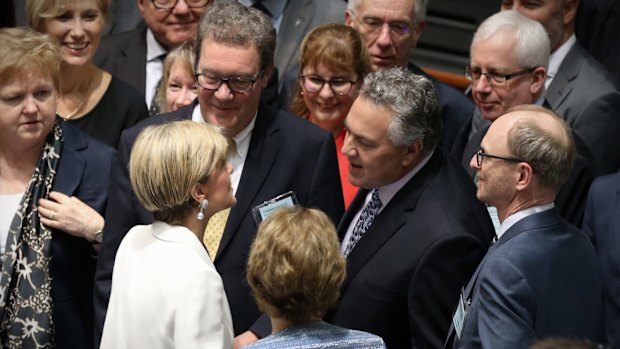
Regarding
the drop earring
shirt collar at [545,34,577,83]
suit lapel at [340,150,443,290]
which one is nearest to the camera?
the drop earring

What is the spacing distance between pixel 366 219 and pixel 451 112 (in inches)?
54.9

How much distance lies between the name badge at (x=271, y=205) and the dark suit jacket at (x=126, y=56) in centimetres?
149

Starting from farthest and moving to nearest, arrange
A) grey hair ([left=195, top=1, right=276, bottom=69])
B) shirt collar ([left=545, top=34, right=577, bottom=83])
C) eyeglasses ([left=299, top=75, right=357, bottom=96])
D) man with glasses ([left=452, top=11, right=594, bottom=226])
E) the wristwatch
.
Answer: shirt collar ([left=545, top=34, right=577, bottom=83])
eyeglasses ([left=299, top=75, right=357, bottom=96])
man with glasses ([left=452, top=11, right=594, bottom=226])
the wristwatch
grey hair ([left=195, top=1, right=276, bottom=69])

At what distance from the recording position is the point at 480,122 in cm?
532

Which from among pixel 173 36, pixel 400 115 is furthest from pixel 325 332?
pixel 173 36

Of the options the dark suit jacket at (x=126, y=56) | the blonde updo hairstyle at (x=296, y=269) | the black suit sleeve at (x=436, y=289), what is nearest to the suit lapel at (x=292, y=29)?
the dark suit jacket at (x=126, y=56)

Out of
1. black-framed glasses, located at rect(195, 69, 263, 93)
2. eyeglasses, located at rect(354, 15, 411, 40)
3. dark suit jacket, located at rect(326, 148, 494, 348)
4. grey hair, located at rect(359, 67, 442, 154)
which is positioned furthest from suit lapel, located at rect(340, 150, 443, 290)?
eyeglasses, located at rect(354, 15, 411, 40)

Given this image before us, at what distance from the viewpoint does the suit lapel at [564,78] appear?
17.1 ft

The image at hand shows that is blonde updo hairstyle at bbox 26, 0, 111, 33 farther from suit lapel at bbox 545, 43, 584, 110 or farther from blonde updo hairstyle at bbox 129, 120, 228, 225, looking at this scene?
suit lapel at bbox 545, 43, 584, 110

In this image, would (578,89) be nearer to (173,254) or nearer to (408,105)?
(408,105)

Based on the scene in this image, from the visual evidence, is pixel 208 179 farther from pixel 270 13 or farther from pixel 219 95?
pixel 270 13

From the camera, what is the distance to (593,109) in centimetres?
510

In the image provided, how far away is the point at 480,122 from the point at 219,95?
1536mm

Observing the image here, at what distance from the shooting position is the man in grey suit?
509cm
